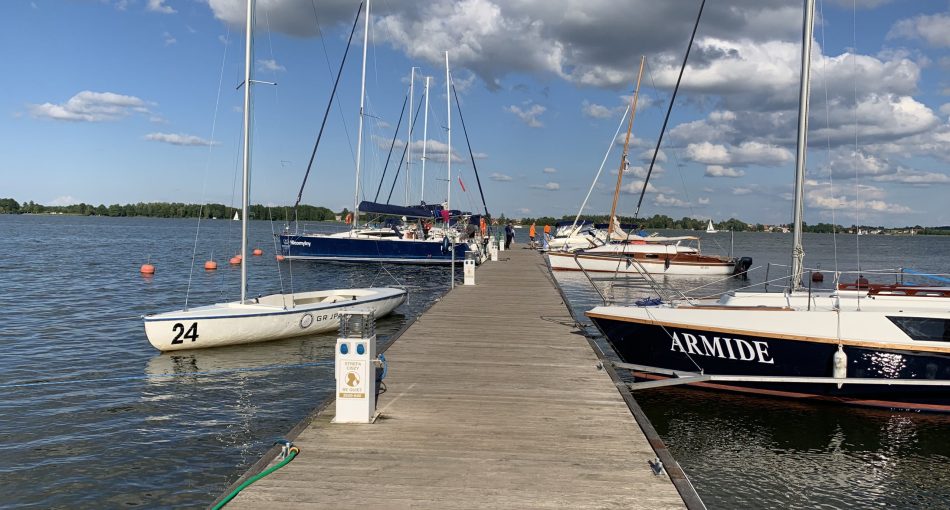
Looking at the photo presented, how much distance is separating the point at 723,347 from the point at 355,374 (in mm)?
6726

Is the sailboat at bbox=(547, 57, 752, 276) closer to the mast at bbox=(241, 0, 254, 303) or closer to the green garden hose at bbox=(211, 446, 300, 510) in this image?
the mast at bbox=(241, 0, 254, 303)

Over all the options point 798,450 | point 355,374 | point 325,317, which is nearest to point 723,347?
point 798,450

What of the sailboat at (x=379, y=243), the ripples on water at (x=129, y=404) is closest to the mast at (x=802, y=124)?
the ripples on water at (x=129, y=404)

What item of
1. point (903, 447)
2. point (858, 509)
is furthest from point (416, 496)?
point (903, 447)

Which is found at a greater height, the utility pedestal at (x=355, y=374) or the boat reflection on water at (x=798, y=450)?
the utility pedestal at (x=355, y=374)

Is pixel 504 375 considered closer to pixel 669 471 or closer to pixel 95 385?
pixel 669 471

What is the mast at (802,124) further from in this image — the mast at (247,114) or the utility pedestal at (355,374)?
the mast at (247,114)

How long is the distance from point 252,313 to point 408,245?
2451 centimetres

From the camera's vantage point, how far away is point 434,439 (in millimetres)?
6059

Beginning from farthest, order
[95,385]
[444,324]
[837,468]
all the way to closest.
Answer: [444,324], [95,385], [837,468]

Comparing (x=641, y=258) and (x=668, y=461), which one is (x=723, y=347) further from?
(x=641, y=258)

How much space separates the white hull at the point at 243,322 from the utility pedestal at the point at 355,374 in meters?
6.73

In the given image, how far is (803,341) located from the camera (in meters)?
9.83

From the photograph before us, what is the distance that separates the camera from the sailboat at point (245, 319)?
521 inches
